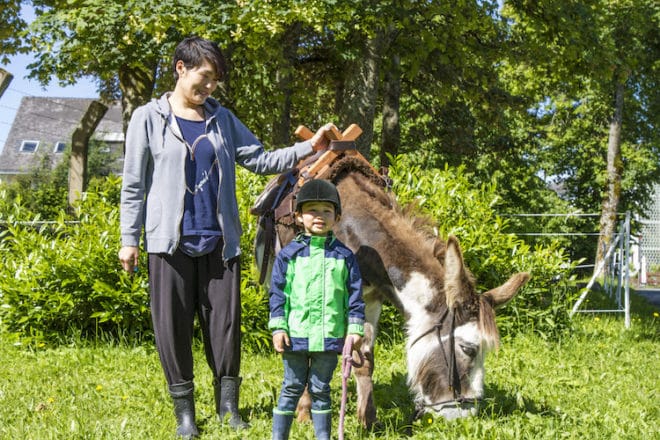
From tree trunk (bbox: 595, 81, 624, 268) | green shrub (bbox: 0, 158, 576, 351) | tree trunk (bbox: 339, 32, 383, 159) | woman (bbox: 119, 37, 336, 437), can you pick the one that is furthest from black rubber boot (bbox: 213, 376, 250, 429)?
tree trunk (bbox: 595, 81, 624, 268)

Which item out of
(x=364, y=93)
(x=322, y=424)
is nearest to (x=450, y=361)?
(x=322, y=424)

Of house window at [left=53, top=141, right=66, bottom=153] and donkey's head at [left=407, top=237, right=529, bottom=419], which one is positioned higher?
house window at [left=53, top=141, right=66, bottom=153]

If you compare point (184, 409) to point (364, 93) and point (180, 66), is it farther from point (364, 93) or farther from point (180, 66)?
point (364, 93)

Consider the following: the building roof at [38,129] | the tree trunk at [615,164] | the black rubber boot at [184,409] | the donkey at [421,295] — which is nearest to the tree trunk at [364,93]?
the donkey at [421,295]

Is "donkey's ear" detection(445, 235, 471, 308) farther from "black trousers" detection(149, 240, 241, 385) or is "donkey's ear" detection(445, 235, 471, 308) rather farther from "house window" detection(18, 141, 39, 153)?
"house window" detection(18, 141, 39, 153)

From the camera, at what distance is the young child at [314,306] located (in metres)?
3.43

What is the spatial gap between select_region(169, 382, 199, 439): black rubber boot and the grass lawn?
111 millimetres

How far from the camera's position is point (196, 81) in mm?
3889

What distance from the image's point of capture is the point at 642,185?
28203 millimetres

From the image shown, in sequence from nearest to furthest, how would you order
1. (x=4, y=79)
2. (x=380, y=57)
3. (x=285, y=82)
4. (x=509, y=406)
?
(x=509, y=406) → (x=4, y=79) → (x=380, y=57) → (x=285, y=82)

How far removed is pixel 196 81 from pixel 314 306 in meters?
1.44

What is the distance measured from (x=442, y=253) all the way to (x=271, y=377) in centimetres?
230

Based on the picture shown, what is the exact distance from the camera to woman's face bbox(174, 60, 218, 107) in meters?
3.87

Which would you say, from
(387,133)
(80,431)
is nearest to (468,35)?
(387,133)
